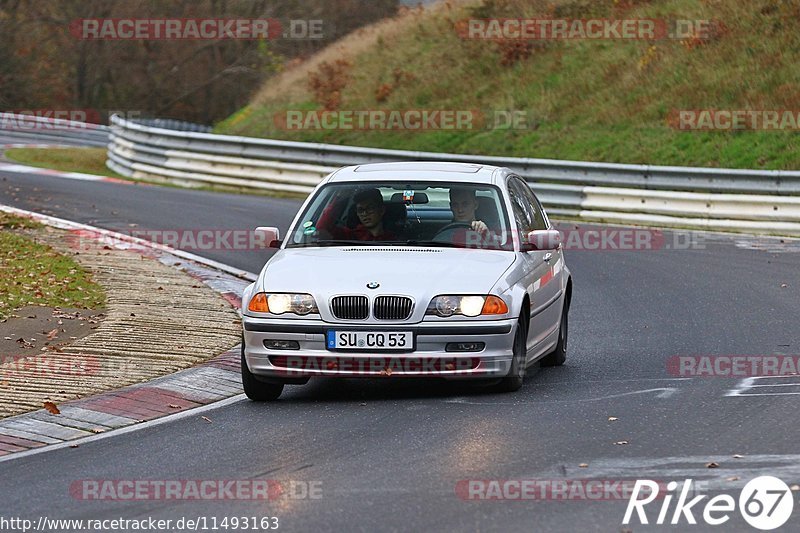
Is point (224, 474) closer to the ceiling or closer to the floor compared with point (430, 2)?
closer to the floor

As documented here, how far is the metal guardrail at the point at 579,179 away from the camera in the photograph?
2162 centimetres

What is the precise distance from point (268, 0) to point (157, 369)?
184 ft

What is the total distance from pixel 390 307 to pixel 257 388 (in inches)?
44.3

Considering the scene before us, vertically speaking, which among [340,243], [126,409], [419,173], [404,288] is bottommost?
[126,409]

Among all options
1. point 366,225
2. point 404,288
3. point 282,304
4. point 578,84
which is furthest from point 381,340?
point 578,84

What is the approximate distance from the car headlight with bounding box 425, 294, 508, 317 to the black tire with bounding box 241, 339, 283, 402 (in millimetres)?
1249

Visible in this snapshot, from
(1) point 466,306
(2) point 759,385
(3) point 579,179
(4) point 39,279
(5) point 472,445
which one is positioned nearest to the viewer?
(5) point 472,445

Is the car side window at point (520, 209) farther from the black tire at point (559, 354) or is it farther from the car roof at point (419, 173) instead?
the black tire at point (559, 354)

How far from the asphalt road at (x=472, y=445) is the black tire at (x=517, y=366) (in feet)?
0.38

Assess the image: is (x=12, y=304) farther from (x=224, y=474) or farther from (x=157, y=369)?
(x=224, y=474)

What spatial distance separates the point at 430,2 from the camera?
40031 millimetres

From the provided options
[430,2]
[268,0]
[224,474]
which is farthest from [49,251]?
[268,0]

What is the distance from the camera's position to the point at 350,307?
9281mm

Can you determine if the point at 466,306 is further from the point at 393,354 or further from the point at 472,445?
the point at 472,445
